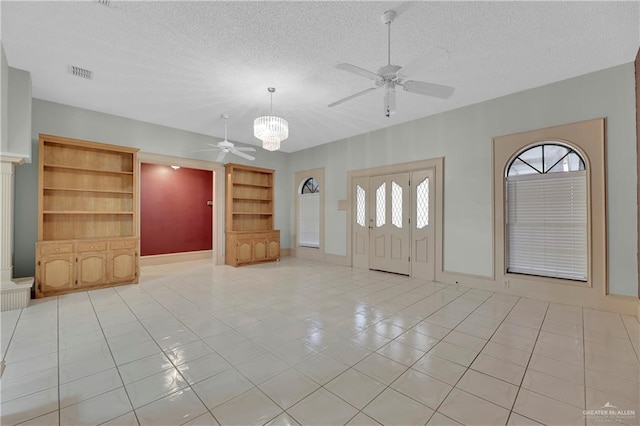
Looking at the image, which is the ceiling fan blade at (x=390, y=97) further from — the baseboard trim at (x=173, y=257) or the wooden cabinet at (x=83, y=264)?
the baseboard trim at (x=173, y=257)

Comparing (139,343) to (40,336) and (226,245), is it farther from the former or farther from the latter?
(226,245)

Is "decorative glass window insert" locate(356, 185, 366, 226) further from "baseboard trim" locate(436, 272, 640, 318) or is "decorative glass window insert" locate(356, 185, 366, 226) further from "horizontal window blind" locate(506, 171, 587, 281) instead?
"horizontal window blind" locate(506, 171, 587, 281)

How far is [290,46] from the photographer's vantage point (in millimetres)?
3025

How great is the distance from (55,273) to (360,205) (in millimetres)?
5497

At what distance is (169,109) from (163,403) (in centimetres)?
469

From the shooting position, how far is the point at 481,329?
293 cm

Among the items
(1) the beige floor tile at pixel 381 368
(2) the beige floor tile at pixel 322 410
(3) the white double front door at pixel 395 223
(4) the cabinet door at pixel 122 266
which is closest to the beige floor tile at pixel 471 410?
(1) the beige floor tile at pixel 381 368

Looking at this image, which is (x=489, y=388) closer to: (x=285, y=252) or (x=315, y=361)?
(x=315, y=361)

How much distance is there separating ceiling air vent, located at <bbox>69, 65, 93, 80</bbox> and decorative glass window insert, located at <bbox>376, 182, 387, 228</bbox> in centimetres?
510

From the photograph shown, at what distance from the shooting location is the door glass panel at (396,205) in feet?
18.2

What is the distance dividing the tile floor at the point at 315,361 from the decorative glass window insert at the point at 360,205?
254 cm

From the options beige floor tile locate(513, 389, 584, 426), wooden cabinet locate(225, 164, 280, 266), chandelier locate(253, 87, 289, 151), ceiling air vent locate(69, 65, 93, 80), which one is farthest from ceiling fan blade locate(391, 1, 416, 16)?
wooden cabinet locate(225, 164, 280, 266)

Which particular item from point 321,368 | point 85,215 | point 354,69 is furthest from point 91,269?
point 354,69

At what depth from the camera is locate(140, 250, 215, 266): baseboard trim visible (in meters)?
6.44
